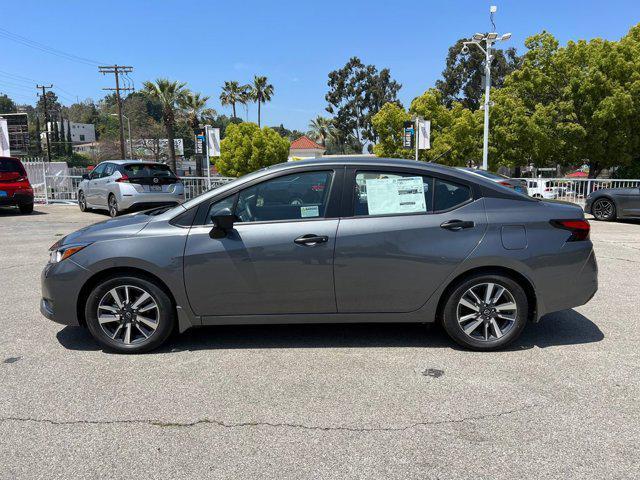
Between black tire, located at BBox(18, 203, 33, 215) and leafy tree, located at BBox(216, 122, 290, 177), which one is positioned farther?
leafy tree, located at BBox(216, 122, 290, 177)

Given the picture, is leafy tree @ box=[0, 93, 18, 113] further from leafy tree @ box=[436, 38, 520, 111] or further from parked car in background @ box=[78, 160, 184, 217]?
parked car in background @ box=[78, 160, 184, 217]

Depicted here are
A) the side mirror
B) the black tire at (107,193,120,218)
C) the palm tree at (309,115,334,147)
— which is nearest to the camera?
the side mirror

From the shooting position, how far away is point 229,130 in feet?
140

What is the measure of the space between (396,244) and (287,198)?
0.98 metres

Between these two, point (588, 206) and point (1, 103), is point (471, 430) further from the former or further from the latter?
point (1, 103)

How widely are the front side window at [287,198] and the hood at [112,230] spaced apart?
85 cm

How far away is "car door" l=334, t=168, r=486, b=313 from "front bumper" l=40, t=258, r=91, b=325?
2128mm

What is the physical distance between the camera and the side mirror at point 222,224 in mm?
4020

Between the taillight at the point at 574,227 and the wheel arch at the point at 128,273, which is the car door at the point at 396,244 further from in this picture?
the wheel arch at the point at 128,273

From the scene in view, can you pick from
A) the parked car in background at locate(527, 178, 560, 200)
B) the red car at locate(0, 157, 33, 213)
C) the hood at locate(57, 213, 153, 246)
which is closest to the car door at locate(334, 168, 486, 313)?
the hood at locate(57, 213, 153, 246)

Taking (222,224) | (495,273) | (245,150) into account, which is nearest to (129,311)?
(222,224)

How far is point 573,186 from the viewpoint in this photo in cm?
1927

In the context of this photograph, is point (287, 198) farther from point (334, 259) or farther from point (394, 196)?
point (394, 196)

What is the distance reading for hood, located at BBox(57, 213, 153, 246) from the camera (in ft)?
13.8
